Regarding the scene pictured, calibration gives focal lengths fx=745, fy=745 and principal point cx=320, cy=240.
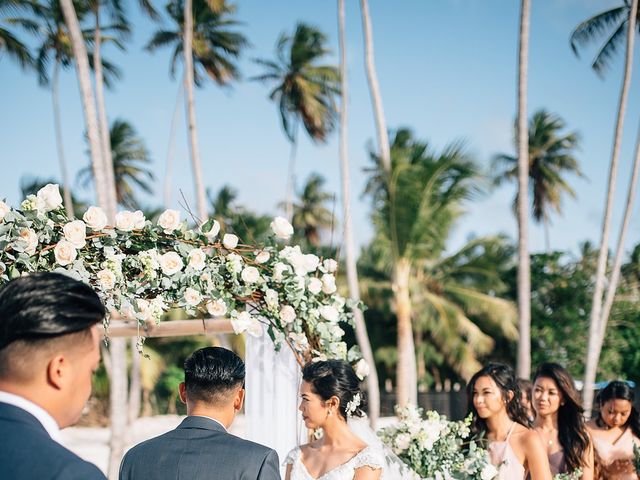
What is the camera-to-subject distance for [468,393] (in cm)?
498

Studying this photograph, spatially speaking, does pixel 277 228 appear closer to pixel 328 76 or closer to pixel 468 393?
pixel 468 393

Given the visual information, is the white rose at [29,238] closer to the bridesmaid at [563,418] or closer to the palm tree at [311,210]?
the bridesmaid at [563,418]

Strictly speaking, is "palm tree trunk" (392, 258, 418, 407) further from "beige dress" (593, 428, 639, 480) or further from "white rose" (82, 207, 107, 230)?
"white rose" (82, 207, 107, 230)

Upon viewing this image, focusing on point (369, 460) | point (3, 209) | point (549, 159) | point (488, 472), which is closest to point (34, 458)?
point (369, 460)

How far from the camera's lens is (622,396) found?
20.3ft

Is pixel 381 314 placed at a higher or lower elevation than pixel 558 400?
higher

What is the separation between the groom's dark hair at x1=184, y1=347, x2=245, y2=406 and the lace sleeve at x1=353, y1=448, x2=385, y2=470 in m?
1.24

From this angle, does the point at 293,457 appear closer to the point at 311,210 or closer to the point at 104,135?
the point at 104,135

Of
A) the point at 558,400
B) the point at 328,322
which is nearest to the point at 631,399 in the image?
the point at 558,400

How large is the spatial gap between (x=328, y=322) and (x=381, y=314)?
24454mm

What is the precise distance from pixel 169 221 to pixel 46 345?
3073mm

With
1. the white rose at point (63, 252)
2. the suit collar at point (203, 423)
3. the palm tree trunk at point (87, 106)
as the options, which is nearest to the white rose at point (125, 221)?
the white rose at point (63, 252)

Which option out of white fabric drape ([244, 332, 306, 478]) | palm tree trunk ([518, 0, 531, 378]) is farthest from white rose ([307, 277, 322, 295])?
palm tree trunk ([518, 0, 531, 378])

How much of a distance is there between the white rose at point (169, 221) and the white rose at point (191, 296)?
388mm
